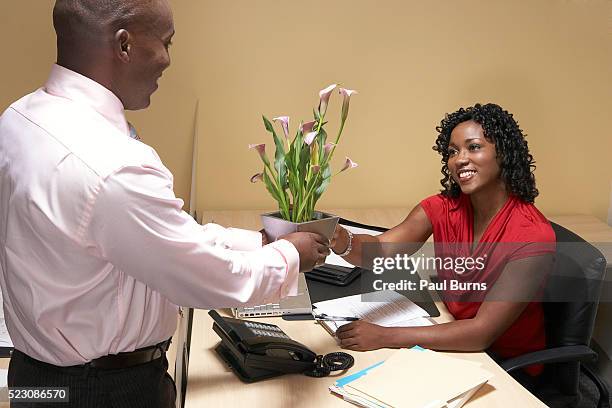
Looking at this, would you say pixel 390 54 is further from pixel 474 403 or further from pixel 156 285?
pixel 156 285

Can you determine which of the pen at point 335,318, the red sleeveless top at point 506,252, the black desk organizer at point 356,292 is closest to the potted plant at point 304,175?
the pen at point 335,318

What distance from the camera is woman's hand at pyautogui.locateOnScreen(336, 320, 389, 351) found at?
1.91 metres

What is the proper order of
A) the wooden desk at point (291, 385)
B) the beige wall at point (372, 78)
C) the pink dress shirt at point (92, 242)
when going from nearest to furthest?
1. the pink dress shirt at point (92, 242)
2. the wooden desk at point (291, 385)
3. the beige wall at point (372, 78)

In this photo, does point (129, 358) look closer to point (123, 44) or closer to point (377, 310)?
point (123, 44)

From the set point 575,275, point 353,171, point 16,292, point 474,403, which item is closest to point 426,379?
point 474,403

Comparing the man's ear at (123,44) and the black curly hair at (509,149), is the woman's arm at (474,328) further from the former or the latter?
the man's ear at (123,44)

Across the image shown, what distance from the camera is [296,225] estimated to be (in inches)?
67.9

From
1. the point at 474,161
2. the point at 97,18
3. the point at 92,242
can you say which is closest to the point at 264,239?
the point at 92,242

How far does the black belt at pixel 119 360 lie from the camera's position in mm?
1455

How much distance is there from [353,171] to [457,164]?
37.7 inches

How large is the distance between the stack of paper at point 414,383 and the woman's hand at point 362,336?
3.5 inches

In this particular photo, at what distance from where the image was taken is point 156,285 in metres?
1.36

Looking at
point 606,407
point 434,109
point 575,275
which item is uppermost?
point 434,109

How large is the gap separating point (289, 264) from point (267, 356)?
0.30 m
